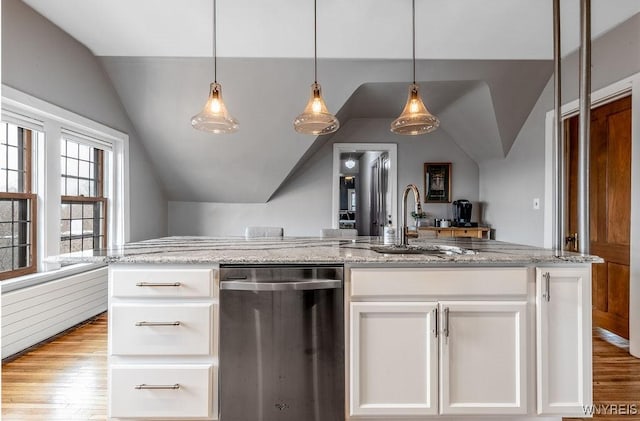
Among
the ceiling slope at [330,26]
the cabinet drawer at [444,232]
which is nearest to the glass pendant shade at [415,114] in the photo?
the ceiling slope at [330,26]

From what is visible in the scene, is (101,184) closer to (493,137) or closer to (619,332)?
(493,137)

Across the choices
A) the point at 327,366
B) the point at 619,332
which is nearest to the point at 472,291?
the point at 327,366

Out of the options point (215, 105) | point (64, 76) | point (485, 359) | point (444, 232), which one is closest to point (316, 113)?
point (215, 105)

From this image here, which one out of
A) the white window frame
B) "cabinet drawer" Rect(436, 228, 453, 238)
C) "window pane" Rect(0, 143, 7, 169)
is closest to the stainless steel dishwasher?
the white window frame

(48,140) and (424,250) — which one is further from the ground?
(48,140)

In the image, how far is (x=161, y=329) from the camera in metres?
1.46

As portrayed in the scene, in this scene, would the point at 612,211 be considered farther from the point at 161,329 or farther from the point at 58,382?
the point at 58,382

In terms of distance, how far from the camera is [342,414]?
58.6 inches

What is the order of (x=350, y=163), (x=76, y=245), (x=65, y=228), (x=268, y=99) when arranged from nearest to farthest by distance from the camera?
(x=65, y=228) → (x=76, y=245) → (x=268, y=99) → (x=350, y=163)

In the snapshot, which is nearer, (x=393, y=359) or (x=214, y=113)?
(x=393, y=359)

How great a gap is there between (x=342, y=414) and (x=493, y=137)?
3.57 meters

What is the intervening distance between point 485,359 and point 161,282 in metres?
1.55

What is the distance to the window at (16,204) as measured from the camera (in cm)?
233

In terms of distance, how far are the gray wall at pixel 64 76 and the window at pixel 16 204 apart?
0.39m
